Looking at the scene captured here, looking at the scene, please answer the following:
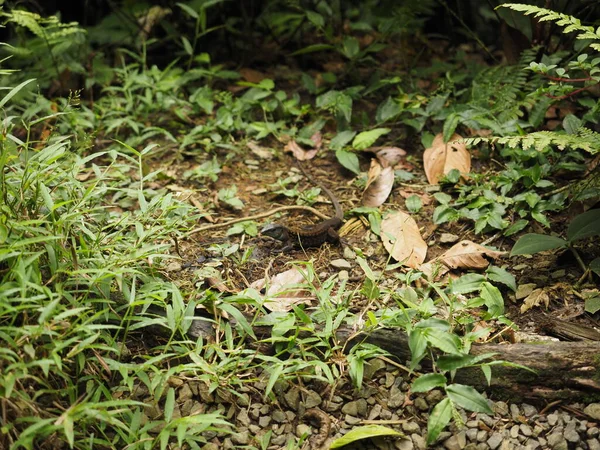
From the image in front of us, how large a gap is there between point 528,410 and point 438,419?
0.36 m

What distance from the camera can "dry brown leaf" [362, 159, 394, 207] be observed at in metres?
2.94

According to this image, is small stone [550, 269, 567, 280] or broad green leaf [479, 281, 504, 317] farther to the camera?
small stone [550, 269, 567, 280]

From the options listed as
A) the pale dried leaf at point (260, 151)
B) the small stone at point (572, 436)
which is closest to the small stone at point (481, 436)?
the small stone at point (572, 436)

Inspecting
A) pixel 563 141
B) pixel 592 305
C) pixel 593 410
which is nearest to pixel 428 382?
pixel 593 410

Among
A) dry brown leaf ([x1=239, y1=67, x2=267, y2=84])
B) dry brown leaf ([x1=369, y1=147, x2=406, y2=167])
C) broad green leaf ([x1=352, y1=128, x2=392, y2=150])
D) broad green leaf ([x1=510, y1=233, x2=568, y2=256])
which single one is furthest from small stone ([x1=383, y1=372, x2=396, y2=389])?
dry brown leaf ([x1=239, y1=67, x2=267, y2=84])

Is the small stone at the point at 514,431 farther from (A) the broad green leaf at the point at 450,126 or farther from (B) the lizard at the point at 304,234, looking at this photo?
(A) the broad green leaf at the point at 450,126

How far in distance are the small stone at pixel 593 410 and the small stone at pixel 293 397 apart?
911mm

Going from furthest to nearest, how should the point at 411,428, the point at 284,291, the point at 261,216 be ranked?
1. the point at 261,216
2. the point at 284,291
3. the point at 411,428

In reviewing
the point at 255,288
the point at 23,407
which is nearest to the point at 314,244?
the point at 255,288

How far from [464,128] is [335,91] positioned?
2.42 ft

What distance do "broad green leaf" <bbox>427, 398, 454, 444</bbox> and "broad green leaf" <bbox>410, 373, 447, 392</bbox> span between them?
Answer: 59mm

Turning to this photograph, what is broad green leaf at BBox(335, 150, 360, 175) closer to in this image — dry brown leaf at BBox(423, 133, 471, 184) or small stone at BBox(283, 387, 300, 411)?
dry brown leaf at BBox(423, 133, 471, 184)

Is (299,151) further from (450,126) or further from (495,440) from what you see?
(495,440)

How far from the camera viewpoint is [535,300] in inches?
91.7
